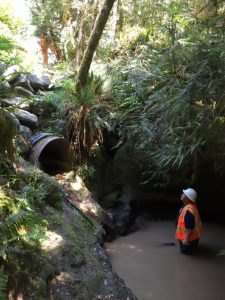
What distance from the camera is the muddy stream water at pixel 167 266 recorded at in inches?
186

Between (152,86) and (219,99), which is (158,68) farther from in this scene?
(219,99)

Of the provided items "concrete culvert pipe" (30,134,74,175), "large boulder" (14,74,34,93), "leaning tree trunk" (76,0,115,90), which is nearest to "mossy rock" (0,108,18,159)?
"concrete culvert pipe" (30,134,74,175)

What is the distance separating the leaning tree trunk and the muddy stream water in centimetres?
312

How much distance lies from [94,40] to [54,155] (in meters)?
2.47

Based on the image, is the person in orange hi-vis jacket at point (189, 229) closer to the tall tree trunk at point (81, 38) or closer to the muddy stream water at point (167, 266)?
the muddy stream water at point (167, 266)

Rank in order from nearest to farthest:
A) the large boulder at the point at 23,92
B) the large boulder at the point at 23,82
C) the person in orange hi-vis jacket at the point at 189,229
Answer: the person in orange hi-vis jacket at the point at 189,229, the large boulder at the point at 23,92, the large boulder at the point at 23,82

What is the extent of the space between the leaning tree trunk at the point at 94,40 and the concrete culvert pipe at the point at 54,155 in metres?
1.20

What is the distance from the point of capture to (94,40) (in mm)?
6438

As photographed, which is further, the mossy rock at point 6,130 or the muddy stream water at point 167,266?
the muddy stream water at point 167,266

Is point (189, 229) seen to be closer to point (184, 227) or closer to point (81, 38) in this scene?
point (184, 227)

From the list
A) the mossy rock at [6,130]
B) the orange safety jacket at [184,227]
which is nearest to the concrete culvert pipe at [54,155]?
the mossy rock at [6,130]

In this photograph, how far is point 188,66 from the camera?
16.8ft

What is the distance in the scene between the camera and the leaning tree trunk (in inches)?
234

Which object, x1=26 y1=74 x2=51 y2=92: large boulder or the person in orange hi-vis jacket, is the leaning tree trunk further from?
the person in orange hi-vis jacket
